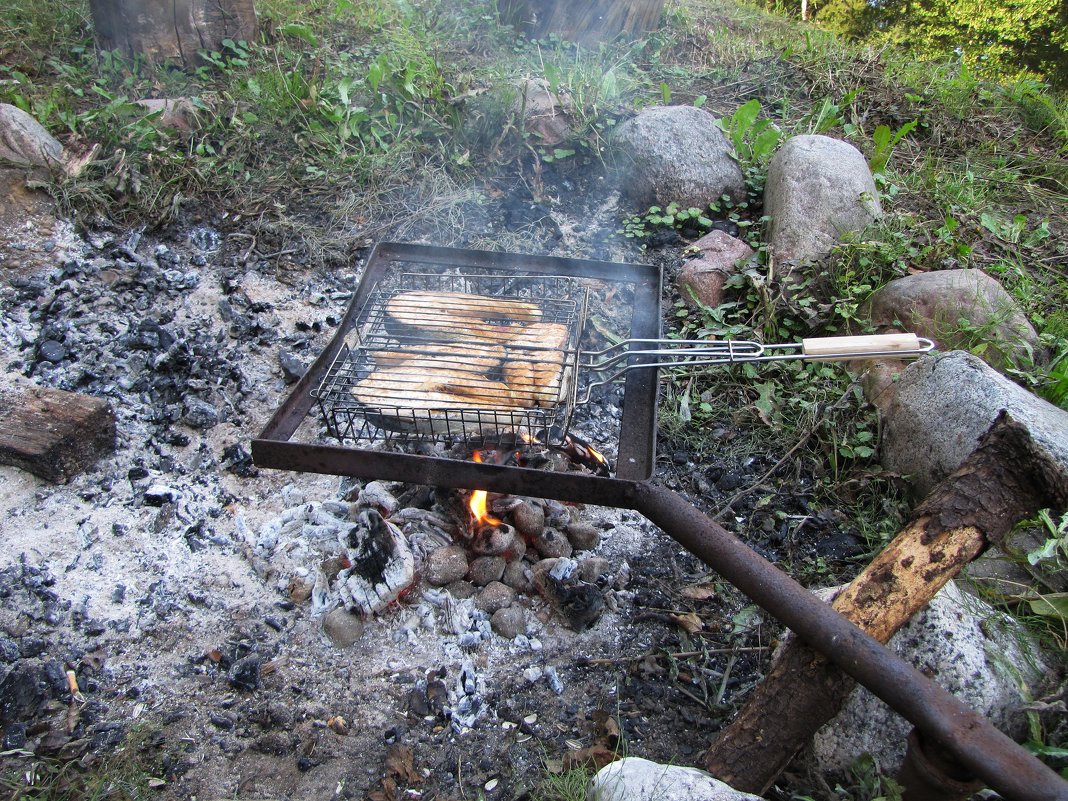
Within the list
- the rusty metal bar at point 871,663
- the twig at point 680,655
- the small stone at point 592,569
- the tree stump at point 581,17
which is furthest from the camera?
the tree stump at point 581,17

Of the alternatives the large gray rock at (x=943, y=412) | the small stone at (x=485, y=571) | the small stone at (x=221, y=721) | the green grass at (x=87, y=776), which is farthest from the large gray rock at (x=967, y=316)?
the green grass at (x=87, y=776)

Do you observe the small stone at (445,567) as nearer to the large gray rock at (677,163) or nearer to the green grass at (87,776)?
the green grass at (87,776)

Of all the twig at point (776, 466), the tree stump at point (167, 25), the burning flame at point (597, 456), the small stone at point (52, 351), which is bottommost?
the twig at point (776, 466)

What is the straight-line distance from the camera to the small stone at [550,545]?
3316mm

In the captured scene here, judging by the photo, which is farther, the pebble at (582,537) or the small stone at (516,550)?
the pebble at (582,537)

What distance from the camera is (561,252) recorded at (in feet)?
16.9

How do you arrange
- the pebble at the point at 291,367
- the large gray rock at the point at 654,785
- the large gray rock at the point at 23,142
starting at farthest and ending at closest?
the large gray rock at the point at 23,142 → the pebble at the point at 291,367 → the large gray rock at the point at 654,785

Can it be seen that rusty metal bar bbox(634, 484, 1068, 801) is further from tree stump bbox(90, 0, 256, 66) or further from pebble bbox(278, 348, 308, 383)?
tree stump bbox(90, 0, 256, 66)

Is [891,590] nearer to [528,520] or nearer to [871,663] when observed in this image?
[871,663]

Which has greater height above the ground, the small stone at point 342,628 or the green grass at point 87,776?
the green grass at point 87,776

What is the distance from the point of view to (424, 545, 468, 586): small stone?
316cm

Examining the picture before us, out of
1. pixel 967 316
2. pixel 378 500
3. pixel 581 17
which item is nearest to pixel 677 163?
pixel 967 316

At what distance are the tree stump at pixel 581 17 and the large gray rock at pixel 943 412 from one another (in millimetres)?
5133

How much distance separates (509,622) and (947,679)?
1588 mm
